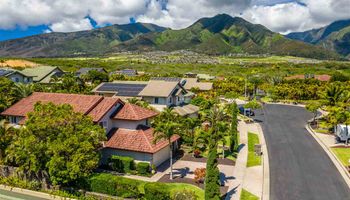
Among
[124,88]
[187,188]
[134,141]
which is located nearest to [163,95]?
[124,88]

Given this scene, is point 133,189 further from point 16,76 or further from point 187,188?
point 16,76

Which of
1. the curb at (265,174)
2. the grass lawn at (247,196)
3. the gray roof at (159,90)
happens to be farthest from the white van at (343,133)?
the gray roof at (159,90)

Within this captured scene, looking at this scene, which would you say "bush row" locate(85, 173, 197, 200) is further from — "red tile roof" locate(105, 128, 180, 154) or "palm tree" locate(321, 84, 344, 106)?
"palm tree" locate(321, 84, 344, 106)

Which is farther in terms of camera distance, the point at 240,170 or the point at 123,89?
the point at 123,89

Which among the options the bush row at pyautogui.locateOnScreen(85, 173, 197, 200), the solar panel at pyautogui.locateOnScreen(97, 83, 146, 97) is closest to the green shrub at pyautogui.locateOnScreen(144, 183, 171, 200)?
the bush row at pyautogui.locateOnScreen(85, 173, 197, 200)

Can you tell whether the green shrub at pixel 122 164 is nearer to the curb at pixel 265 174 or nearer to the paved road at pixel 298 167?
the curb at pixel 265 174
